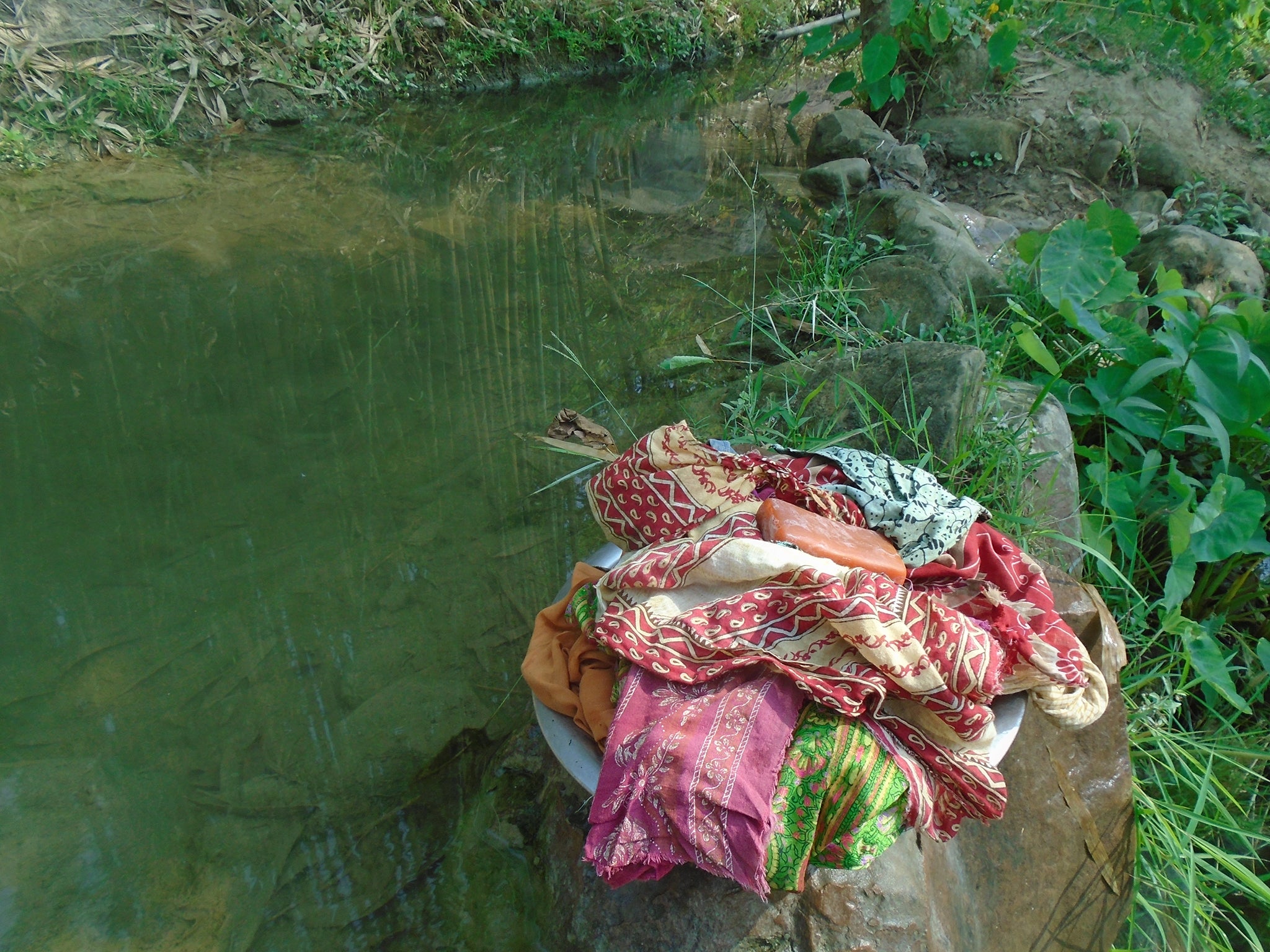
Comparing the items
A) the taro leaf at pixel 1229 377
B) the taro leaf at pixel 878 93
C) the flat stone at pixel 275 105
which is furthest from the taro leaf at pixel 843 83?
the flat stone at pixel 275 105

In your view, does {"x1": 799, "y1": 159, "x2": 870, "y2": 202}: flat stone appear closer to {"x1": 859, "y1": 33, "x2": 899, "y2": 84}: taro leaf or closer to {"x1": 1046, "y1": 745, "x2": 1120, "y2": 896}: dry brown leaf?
{"x1": 859, "y1": 33, "x2": 899, "y2": 84}: taro leaf

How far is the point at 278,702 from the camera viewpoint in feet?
7.06

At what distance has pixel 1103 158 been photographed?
4938mm

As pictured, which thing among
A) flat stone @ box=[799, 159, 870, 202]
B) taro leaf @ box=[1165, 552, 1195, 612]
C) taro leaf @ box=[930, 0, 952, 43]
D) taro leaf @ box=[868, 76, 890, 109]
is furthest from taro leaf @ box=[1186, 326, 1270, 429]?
flat stone @ box=[799, 159, 870, 202]

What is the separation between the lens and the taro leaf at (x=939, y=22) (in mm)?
3934

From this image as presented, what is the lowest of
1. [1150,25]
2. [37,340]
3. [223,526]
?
[223,526]

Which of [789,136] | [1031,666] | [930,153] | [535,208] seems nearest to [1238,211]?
[930,153]

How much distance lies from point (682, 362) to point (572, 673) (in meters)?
1.99

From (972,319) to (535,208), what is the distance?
8.43 feet

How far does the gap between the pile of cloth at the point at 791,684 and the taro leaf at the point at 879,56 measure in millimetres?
3170

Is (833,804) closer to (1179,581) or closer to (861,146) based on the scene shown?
(1179,581)

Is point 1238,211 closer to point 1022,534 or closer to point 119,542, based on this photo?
point 1022,534

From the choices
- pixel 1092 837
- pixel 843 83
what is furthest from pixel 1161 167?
pixel 1092 837

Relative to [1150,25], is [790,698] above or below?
below
